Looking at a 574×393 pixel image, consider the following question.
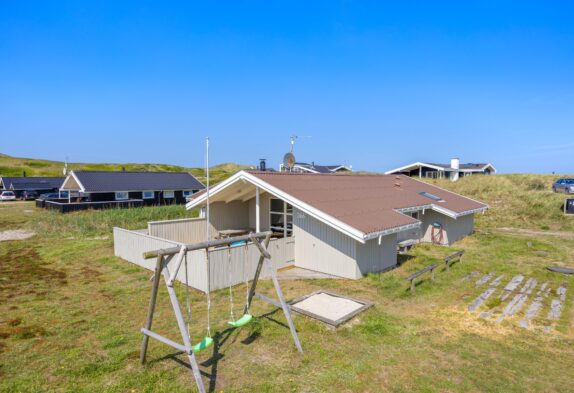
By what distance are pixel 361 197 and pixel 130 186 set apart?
3004 centimetres

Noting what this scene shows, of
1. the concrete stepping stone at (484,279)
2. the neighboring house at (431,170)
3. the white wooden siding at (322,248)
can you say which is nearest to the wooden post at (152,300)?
the white wooden siding at (322,248)

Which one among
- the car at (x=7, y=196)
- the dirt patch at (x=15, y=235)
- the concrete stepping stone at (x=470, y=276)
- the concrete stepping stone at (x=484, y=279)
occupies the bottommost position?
the dirt patch at (x=15, y=235)

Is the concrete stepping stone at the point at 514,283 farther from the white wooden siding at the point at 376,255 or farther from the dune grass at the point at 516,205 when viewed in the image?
the dune grass at the point at 516,205

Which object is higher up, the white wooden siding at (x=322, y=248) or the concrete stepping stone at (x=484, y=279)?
the white wooden siding at (x=322, y=248)

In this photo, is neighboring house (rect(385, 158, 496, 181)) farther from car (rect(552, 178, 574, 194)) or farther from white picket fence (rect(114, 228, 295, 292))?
white picket fence (rect(114, 228, 295, 292))

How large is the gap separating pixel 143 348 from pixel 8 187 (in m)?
58.6

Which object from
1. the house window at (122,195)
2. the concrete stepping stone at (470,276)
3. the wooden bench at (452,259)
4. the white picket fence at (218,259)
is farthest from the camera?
the house window at (122,195)

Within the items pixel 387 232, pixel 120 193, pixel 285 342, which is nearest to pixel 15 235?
pixel 120 193

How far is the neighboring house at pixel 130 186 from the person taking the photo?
35.4m

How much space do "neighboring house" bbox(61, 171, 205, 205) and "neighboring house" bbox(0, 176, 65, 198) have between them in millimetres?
18452

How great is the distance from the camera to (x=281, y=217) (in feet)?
53.9

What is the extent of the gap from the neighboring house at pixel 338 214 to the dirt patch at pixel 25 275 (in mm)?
6337

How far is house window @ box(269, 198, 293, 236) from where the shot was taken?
51.2ft

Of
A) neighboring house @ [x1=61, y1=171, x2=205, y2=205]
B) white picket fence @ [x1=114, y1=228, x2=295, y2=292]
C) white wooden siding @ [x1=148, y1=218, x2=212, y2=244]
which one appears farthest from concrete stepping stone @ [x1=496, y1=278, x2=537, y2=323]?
neighboring house @ [x1=61, y1=171, x2=205, y2=205]
